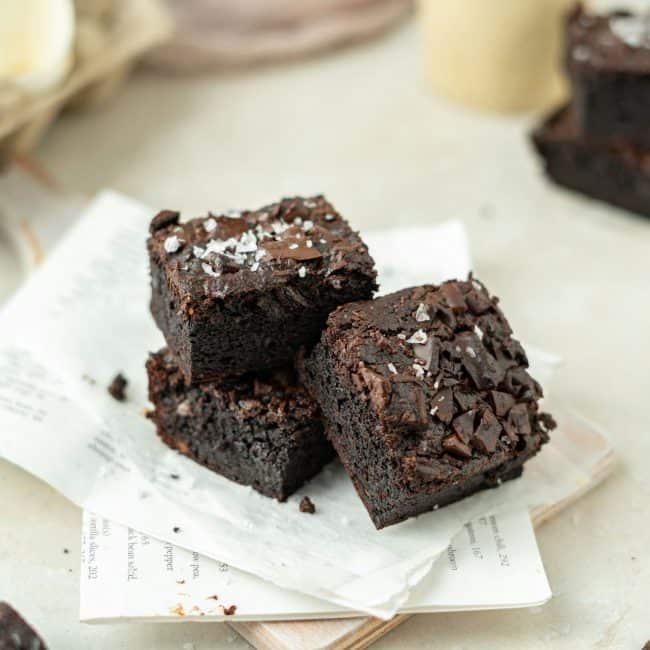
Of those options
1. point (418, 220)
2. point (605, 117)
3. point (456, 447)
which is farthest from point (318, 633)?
point (605, 117)

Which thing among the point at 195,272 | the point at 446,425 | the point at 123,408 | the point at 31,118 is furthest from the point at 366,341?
the point at 31,118

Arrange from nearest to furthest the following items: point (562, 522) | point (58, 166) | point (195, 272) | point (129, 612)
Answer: point (129, 612)
point (195, 272)
point (562, 522)
point (58, 166)

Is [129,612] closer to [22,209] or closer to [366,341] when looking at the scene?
[366,341]

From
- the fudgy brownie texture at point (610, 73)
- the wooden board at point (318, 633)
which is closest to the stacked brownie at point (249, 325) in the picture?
the wooden board at point (318, 633)

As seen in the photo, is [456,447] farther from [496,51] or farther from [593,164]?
[496,51]

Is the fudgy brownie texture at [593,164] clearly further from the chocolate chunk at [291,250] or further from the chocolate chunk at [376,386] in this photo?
the chocolate chunk at [376,386]

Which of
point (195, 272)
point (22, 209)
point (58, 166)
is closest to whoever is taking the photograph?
point (195, 272)
